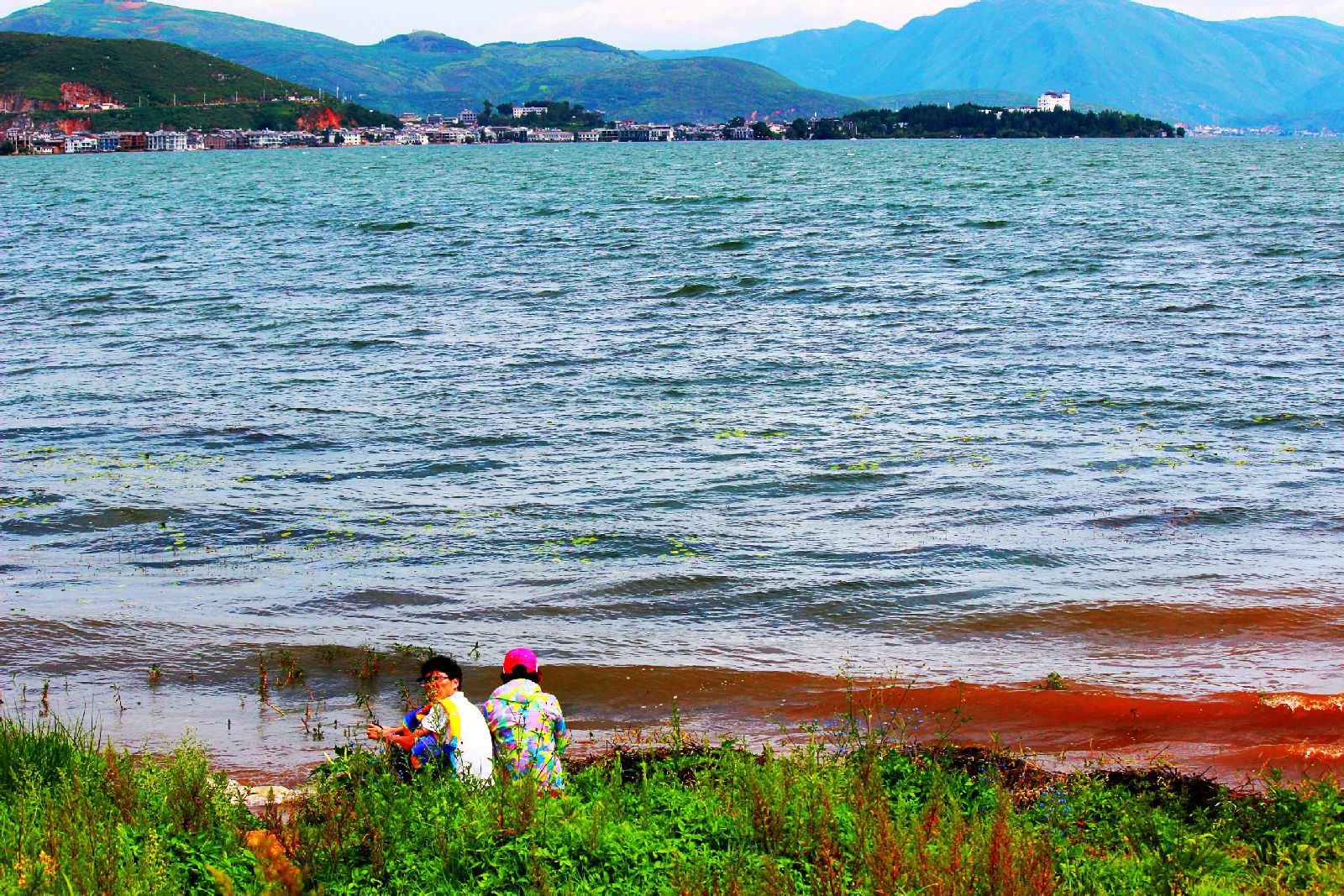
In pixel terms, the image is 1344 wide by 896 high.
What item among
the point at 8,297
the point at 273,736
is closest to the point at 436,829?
the point at 273,736

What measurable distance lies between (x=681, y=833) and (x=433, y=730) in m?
1.79

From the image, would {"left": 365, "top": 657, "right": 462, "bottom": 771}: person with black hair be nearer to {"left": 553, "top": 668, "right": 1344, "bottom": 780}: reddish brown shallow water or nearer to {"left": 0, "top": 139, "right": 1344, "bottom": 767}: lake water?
{"left": 0, "top": 139, "right": 1344, "bottom": 767}: lake water

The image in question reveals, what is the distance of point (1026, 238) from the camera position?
41094mm

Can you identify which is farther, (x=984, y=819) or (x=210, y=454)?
(x=210, y=454)

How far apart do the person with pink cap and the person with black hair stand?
0.26 metres

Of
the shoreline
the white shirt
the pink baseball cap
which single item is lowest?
the shoreline

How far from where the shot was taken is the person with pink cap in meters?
6.84

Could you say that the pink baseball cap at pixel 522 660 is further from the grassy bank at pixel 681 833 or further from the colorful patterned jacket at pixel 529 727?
the grassy bank at pixel 681 833

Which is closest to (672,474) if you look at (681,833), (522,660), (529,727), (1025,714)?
(1025,714)

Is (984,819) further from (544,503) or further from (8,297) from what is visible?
(8,297)

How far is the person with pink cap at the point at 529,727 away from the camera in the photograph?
6.84 metres

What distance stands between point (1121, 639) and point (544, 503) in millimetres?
6411

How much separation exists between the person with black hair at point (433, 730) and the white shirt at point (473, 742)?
0.03m

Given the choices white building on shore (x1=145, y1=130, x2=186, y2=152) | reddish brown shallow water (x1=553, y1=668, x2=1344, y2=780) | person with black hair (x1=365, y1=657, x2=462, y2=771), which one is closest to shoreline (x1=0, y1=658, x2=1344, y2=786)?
reddish brown shallow water (x1=553, y1=668, x2=1344, y2=780)
